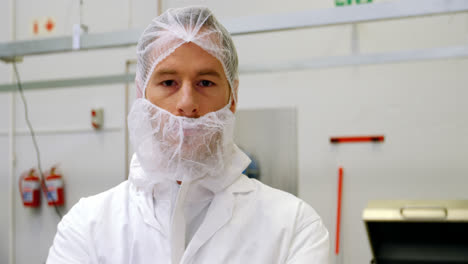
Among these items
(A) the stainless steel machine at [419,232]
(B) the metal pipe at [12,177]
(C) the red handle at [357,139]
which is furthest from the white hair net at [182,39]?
(B) the metal pipe at [12,177]

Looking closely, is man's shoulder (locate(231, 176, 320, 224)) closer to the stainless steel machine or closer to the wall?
the stainless steel machine

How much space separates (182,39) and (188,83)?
4.2 inches

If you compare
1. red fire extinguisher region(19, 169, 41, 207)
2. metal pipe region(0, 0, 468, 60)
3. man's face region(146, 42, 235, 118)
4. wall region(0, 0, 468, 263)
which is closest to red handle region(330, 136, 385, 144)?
wall region(0, 0, 468, 263)

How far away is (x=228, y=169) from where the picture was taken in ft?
3.08

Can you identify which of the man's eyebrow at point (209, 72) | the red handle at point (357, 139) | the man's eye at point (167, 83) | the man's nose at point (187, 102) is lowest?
the red handle at point (357, 139)

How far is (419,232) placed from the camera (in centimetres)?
137

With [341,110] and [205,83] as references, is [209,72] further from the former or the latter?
[341,110]

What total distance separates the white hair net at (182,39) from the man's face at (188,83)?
0.05 feet

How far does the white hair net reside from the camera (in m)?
0.87

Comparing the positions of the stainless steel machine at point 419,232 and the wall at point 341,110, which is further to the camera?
the wall at point 341,110

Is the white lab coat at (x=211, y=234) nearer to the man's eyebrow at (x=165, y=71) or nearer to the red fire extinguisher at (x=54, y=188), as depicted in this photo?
the man's eyebrow at (x=165, y=71)

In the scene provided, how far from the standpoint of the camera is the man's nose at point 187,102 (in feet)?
2.68

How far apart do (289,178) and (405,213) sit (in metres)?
0.84

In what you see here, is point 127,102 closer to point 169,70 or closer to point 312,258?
point 169,70
